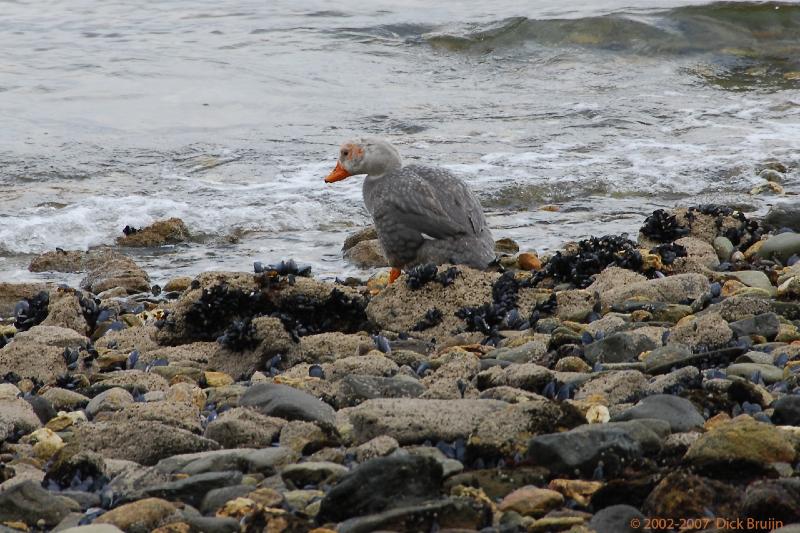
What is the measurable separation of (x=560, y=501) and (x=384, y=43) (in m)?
15.5

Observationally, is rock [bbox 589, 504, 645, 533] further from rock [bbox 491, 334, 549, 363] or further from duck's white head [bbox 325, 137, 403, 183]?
duck's white head [bbox 325, 137, 403, 183]

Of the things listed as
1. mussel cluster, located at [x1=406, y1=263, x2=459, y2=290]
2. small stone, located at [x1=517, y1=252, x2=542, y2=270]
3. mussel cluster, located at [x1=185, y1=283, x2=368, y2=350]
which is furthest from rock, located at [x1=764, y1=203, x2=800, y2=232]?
mussel cluster, located at [x1=185, y1=283, x2=368, y2=350]

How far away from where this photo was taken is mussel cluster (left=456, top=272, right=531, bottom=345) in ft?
20.3

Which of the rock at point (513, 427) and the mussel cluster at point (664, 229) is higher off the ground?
the rock at point (513, 427)

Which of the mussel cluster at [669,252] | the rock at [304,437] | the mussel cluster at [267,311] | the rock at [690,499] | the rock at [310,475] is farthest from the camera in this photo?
the mussel cluster at [669,252]

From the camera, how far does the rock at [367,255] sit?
8.75 metres

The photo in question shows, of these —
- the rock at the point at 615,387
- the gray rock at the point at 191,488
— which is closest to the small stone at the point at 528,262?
the rock at the point at 615,387

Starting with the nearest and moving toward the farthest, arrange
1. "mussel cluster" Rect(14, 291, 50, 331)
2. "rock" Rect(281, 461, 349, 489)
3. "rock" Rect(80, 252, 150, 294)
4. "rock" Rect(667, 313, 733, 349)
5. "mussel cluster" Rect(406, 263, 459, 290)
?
"rock" Rect(281, 461, 349, 489), "rock" Rect(667, 313, 733, 349), "mussel cluster" Rect(406, 263, 459, 290), "mussel cluster" Rect(14, 291, 50, 331), "rock" Rect(80, 252, 150, 294)

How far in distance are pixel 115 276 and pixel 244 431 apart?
421 centimetres

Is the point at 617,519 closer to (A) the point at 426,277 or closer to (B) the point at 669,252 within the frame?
(A) the point at 426,277

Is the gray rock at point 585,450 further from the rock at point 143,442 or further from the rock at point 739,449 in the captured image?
the rock at point 143,442

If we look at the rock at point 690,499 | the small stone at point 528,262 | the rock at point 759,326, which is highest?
the rock at point 690,499

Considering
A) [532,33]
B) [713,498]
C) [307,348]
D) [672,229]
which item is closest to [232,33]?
[532,33]

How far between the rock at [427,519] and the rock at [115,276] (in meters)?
5.14
